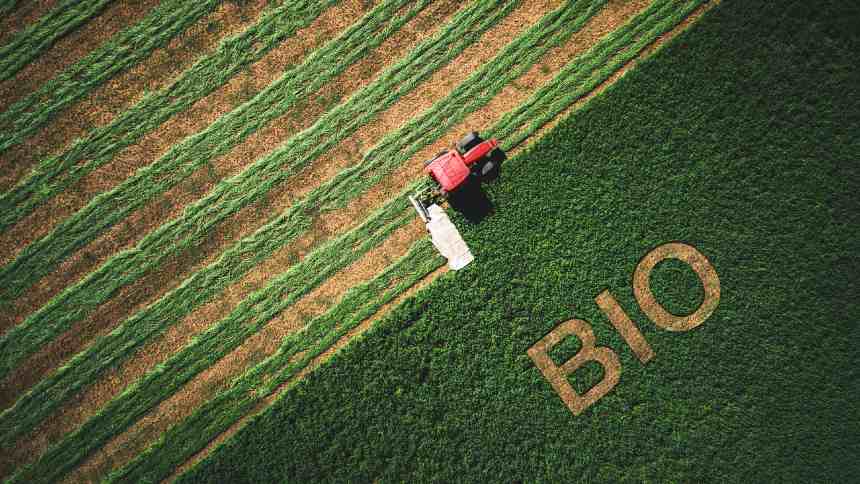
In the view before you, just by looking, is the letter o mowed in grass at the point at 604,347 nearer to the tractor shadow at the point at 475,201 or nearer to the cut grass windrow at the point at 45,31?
the tractor shadow at the point at 475,201

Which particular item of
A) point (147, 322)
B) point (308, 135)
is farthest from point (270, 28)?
point (147, 322)

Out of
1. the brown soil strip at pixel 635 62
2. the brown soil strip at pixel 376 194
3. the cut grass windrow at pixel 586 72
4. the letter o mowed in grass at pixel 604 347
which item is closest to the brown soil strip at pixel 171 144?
the brown soil strip at pixel 376 194

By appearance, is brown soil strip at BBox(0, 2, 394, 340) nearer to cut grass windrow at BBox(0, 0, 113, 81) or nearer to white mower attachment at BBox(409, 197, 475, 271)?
cut grass windrow at BBox(0, 0, 113, 81)

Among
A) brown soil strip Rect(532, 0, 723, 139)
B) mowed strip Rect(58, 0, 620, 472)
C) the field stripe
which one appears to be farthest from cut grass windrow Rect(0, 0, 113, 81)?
brown soil strip Rect(532, 0, 723, 139)

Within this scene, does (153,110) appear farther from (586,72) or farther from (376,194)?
(586,72)

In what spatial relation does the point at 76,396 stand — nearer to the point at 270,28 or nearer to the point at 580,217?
the point at 270,28

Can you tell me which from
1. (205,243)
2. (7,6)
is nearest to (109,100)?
(7,6)
